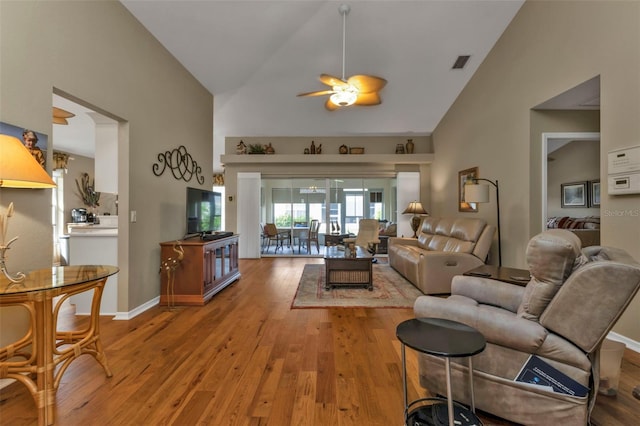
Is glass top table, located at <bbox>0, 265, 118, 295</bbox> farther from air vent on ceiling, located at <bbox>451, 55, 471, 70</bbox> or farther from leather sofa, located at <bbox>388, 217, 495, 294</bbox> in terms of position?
air vent on ceiling, located at <bbox>451, 55, 471, 70</bbox>

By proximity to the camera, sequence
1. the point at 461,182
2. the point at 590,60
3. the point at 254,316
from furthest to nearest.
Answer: the point at 461,182 < the point at 254,316 < the point at 590,60

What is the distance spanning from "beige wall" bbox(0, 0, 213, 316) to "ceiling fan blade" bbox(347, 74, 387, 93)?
95.4 inches

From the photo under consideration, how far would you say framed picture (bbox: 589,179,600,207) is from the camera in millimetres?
5586

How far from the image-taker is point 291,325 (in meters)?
2.97

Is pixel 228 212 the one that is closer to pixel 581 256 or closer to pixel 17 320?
pixel 17 320

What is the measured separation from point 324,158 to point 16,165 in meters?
5.55

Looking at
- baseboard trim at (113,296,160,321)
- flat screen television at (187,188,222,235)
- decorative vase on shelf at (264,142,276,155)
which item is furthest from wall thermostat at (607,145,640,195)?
decorative vase on shelf at (264,142,276,155)

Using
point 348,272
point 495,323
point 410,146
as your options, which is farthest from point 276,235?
point 495,323

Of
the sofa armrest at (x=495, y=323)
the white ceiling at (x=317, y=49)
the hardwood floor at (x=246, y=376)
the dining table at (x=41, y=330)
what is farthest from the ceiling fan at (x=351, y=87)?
the dining table at (x=41, y=330)

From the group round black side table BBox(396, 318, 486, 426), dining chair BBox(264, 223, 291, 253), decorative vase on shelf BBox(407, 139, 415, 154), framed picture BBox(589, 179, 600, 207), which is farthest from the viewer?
dining chair BBox(264, 223, 291, 253)

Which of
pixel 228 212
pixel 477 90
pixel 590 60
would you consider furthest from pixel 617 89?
pixel 228 212

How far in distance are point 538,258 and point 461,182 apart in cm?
452

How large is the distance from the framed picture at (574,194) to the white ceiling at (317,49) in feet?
9.69

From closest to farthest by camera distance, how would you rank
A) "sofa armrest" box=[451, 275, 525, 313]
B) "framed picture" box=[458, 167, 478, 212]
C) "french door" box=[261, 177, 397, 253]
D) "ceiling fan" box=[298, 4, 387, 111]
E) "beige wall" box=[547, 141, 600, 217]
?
"sofa armrest" box=[451, 275, 525, 313] → "ceiling fan" box=[298, 4, 387, 111] → "framed picture" box=[458, 167, 478, 212] → "beige wall" box=[547, 141, 600, 217] → "french door" box=[261, 177, 397, 253]
